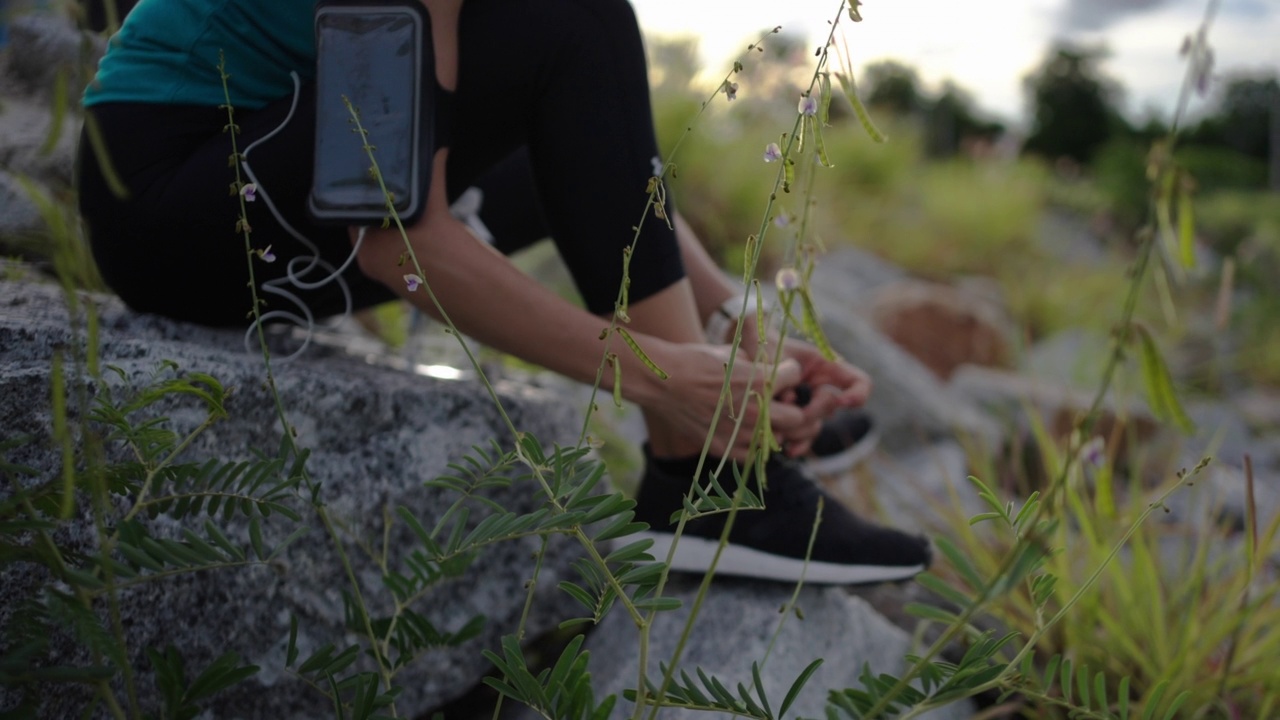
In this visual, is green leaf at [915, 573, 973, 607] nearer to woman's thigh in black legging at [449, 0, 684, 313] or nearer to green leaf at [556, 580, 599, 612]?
green leaf at [556, 580, 599, 612]

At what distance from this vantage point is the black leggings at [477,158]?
4.09 feet

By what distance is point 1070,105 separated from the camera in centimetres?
2559

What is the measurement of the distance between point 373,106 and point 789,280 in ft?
2.09

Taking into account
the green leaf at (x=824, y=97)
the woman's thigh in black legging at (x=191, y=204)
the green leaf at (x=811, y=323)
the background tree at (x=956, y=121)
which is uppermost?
the green leaf at (x=824, y=97)

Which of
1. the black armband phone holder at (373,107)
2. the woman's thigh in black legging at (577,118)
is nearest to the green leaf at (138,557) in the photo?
the black armband phone holder at (373,107)

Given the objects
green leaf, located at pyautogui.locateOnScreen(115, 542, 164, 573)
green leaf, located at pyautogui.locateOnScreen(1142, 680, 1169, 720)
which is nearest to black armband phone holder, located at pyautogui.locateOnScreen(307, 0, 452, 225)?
green leaf, located at pyautogui.locateOnScreen(115, 542, 164, 573)

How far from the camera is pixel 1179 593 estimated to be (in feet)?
5.35

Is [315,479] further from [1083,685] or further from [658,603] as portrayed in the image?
[1083,685]

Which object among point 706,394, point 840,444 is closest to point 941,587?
point 706,394

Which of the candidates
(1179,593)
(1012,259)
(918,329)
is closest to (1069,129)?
(1012,259)

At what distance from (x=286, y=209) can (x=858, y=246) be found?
535 centimetres

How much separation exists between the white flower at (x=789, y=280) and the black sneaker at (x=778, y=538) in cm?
68

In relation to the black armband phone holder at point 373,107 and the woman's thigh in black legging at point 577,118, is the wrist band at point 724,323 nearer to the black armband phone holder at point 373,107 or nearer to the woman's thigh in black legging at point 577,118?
the woman's thigh in black legging at point 577,118

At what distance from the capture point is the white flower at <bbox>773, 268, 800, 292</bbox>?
0.74 meters
